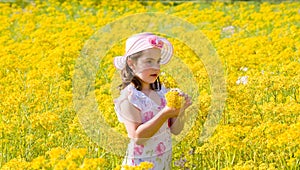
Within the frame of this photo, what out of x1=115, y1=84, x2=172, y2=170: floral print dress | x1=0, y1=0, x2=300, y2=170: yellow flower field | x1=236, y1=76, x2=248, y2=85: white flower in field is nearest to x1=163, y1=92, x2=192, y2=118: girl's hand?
x1=115, y1=84, x2=172, y2=170: floral print dress

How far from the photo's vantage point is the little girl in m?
3.86

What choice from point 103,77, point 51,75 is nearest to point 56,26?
point 103,77

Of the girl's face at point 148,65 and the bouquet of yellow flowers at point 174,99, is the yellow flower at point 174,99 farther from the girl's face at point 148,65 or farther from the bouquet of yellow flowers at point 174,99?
the girl's face at point 148,65

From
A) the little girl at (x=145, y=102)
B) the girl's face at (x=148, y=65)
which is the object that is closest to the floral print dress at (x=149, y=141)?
the little girl at (x=145, y=102)

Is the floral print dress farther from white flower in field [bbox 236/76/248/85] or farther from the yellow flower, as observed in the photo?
white flower in field [bbox 236/76/248/85]

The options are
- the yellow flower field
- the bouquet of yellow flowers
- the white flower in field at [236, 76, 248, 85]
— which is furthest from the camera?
the white flower in field at [236, 76, 248, 85]

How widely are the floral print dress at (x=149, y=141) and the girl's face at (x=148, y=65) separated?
11 centimetres

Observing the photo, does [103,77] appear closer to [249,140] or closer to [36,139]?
[36,139]

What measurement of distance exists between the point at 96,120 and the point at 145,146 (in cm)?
79

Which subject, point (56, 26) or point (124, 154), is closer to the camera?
point (124, 154)

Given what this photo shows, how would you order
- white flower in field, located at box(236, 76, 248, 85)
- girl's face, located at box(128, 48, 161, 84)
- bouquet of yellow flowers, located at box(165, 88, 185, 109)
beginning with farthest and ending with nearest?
white flower in field, located at box(236, 76, 248, 85) → girl's face, located at box(128, 48, 161, 84) → bouquet of yellow flowers, located at box(165, 88, 185, 109)

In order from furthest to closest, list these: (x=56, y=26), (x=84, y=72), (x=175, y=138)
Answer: (x=56, y=26) → (x=84, y=72) → (x=175, y=138)

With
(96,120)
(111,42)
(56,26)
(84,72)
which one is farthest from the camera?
(56,26)

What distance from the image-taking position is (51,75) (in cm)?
604
